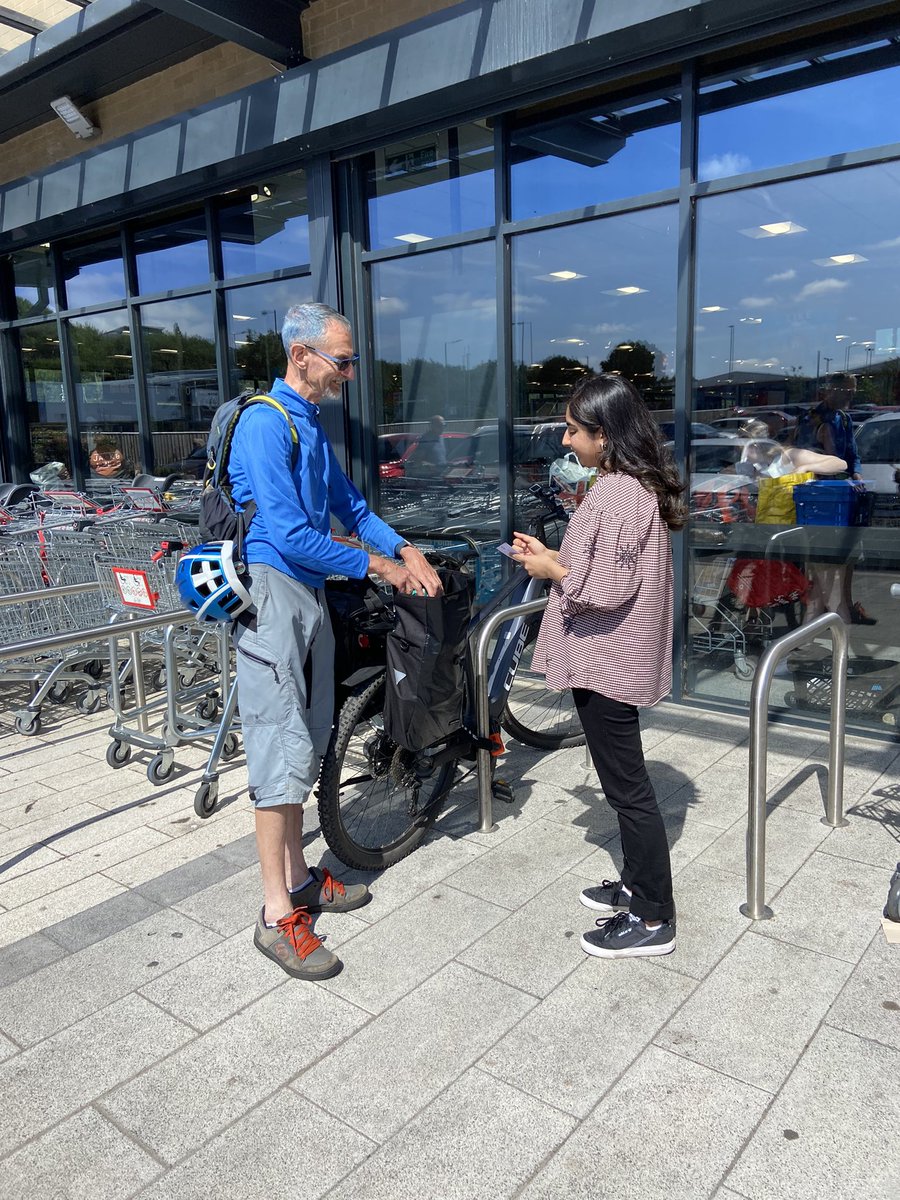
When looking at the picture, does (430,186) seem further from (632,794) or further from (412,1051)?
(412,1051)

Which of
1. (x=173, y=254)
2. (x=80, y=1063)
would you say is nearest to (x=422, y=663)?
(x=80, y=1063)

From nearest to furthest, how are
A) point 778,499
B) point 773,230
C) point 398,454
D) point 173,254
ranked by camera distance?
point 773,230 → point 778,499 → point 398,454 → point 173,254

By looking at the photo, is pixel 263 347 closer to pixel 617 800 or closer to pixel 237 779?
pixel 237 779

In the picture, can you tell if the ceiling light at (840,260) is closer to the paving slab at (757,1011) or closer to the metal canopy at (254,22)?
the paving slab at (757,1011)

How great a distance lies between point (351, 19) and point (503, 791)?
504 cm

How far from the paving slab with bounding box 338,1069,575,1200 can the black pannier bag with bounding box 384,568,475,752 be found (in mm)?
1193

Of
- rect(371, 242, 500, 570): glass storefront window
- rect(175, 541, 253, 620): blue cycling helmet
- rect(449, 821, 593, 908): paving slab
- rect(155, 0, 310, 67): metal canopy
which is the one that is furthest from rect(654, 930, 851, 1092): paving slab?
rect(155, 0, 310, 67): metal canopy

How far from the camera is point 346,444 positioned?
6.69 meters

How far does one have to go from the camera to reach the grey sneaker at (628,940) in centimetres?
287

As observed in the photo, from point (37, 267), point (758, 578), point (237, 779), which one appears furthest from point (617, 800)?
point (37, 267)

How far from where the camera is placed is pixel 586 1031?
2525 millimetres

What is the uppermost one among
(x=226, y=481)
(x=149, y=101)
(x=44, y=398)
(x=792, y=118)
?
(x=149, y=101)

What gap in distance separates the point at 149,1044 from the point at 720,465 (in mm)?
4031

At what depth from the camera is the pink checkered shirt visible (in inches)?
106
